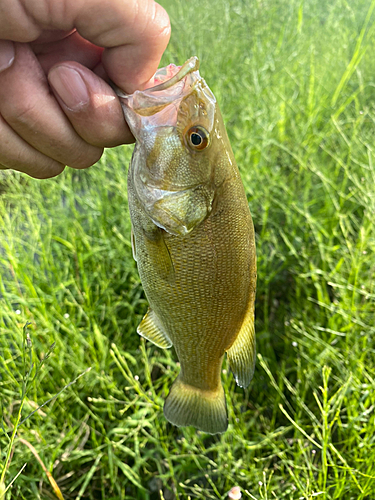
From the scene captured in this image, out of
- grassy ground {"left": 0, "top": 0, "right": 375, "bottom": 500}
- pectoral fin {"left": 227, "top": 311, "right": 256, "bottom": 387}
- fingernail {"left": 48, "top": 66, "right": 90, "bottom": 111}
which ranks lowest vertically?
grassy ground {"left": 0, "top": 0, "right": 375, "bottom": 500}

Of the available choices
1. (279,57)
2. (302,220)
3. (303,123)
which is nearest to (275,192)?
(302,220)

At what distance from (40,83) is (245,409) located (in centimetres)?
163

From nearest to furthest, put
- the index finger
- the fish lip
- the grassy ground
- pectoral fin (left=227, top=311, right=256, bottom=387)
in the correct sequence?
the index finger, the fish lip, pectoral fin (left=227, top=311, right=256, bottom=387), the grassy ground

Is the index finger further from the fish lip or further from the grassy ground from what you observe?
the grassy ground

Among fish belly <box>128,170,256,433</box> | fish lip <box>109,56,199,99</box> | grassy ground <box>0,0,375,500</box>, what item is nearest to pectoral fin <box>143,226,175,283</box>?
fish belly <box>128,170,256,433</box>

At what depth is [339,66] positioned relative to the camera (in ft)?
11.3

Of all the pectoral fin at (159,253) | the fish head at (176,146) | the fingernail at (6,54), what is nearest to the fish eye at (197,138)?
the fish head at (176,146)

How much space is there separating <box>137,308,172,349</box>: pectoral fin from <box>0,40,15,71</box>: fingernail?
800 millimetres

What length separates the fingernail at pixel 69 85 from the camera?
41.4 inches

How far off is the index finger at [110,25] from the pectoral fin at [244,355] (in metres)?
0.78

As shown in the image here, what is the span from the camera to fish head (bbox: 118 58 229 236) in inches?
41.8

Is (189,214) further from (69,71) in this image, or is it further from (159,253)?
(69,71)

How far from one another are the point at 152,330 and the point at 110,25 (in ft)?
2.89

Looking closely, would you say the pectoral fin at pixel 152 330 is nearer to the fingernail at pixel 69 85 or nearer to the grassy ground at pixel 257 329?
the grassy ground at pixel 257 329
